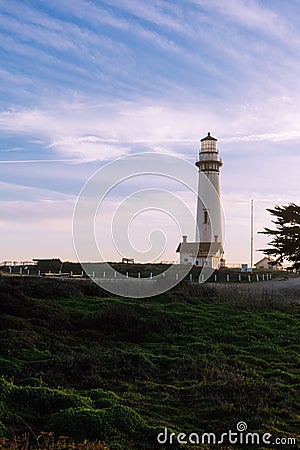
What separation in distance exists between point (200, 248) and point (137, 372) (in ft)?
114

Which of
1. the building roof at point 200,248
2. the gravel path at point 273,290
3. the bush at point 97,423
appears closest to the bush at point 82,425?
the bush at point 97,423

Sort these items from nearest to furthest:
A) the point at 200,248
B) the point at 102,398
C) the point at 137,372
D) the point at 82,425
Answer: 1. the point at 82,425
2. the point at 102,398
3. the point at 137,372
4. the point at 200,248

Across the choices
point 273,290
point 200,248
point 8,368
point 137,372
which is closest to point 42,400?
point 8,368

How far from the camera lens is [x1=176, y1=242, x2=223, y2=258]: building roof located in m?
44.4

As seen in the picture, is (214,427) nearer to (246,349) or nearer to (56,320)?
(246,349)

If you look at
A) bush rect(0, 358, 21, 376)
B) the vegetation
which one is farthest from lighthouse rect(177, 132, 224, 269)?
bush rect(0, 358, 21, 376)

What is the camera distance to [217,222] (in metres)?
45.2

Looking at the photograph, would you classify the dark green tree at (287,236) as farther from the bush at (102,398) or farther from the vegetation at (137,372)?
the bush at (102,398)

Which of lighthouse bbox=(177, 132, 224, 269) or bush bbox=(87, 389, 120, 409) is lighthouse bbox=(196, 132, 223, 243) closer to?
lighthouse bbox=(177, 132, 224, 269)

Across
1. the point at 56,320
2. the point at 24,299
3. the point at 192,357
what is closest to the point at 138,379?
the point at 192,357

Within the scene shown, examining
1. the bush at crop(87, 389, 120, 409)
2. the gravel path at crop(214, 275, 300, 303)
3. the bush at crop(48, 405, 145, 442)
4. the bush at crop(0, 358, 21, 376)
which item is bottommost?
the bush at crop(48, 405, 145, 442)

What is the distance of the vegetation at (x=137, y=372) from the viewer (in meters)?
7.20

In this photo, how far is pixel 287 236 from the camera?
27.7 meters

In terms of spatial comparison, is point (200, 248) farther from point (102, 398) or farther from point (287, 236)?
point (102, 398)
